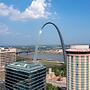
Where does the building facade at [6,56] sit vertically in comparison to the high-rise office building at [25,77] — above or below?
above

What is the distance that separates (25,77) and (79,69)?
1307 centimetres

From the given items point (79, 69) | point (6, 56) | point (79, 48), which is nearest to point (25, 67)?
point (79, 48)

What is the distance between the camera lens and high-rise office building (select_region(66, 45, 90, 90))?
149 feet

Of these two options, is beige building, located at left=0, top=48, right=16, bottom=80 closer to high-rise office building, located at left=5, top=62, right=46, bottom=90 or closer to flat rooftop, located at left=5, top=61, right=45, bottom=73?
high-rise office building, located at left=5, top=62, right=46, bottom=90

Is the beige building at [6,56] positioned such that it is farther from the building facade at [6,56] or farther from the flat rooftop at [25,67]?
the flat rooftop at [25,67]

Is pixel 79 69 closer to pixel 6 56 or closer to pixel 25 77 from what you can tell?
pixel 25 77

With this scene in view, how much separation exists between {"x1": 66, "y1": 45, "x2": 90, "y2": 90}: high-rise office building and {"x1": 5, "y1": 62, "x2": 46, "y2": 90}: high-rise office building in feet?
33.5

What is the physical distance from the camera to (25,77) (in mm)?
54344

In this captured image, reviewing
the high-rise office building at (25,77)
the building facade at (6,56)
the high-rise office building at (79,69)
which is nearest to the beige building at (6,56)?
the building facade at (6,56)

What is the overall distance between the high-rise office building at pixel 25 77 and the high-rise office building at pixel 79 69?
10216 millimetres

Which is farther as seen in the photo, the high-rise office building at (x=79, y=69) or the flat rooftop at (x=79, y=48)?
the flat rooftop at (x=79, y=48)

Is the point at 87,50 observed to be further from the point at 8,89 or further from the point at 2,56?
the point at 2,56

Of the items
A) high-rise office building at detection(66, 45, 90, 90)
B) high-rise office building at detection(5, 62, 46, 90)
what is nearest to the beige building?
high-rise office building at detection(5, 62, 46, 90)

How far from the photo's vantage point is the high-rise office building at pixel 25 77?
53.9 m
